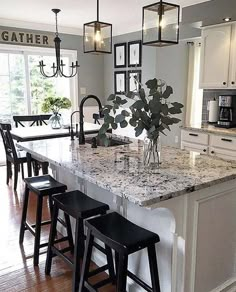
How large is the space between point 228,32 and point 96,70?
326cm

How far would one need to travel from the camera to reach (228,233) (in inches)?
71.5

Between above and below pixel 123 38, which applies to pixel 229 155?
below

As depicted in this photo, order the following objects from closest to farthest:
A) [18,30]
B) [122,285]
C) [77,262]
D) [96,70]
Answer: [122,285], [77,262], [18,30], [96,70]

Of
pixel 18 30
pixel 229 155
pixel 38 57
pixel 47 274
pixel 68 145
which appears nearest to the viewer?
pixel 47 274

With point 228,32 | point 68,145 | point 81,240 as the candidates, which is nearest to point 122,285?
point 81,240

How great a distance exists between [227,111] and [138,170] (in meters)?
2.50

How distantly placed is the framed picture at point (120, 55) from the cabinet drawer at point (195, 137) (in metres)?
2.47

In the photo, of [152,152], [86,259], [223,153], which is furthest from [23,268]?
[223,153]

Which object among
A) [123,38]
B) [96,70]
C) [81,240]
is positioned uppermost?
[123,38]

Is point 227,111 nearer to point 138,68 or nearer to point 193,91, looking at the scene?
point 193,91

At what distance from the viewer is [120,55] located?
229 inches

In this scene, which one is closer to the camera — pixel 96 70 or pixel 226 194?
pixel 226 194

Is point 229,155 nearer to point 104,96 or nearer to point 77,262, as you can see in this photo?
point 77,262

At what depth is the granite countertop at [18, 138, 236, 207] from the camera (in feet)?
4.82
